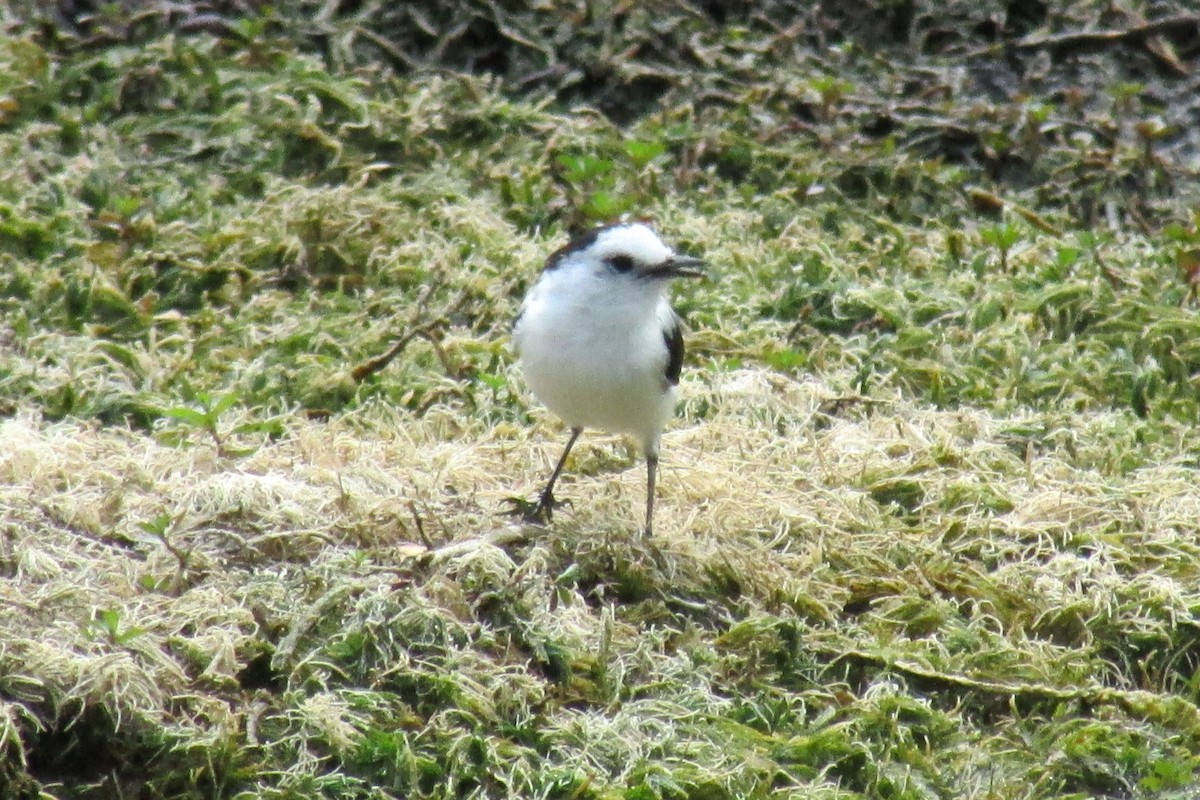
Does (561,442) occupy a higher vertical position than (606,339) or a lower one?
lower

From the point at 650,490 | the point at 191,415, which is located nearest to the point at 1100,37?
the point at 650,490

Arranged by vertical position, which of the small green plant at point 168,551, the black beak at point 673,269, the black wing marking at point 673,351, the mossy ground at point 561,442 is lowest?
the mossy ground at point 561,442

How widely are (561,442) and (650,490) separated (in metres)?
0.76

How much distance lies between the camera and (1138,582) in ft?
Answer: 16.8

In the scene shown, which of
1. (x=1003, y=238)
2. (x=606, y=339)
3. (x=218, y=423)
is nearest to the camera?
(x=606, y=339)

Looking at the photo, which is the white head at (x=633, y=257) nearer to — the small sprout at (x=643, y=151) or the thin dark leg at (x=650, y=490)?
the thin dark leg at (x=650, y=490)

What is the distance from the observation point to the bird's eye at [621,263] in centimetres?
524

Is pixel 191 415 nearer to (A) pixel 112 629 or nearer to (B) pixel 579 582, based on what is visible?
(A) pixel 112 629

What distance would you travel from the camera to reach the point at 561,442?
604 cm

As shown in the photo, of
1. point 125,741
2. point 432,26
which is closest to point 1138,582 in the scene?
point 125,741

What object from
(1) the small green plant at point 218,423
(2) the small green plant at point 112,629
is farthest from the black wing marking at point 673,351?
(2) the small green plant at point 112,629

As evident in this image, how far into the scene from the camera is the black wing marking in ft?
17.5

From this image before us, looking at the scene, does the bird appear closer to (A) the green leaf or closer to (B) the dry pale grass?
(B) the dry pale grass

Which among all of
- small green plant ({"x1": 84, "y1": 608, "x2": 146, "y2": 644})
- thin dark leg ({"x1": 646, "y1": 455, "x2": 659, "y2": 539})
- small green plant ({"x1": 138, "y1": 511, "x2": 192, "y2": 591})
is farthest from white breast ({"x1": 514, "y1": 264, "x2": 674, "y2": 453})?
small green plant ({"x1": 84, "y1": 608, "x2": 146, "y2": 644})
